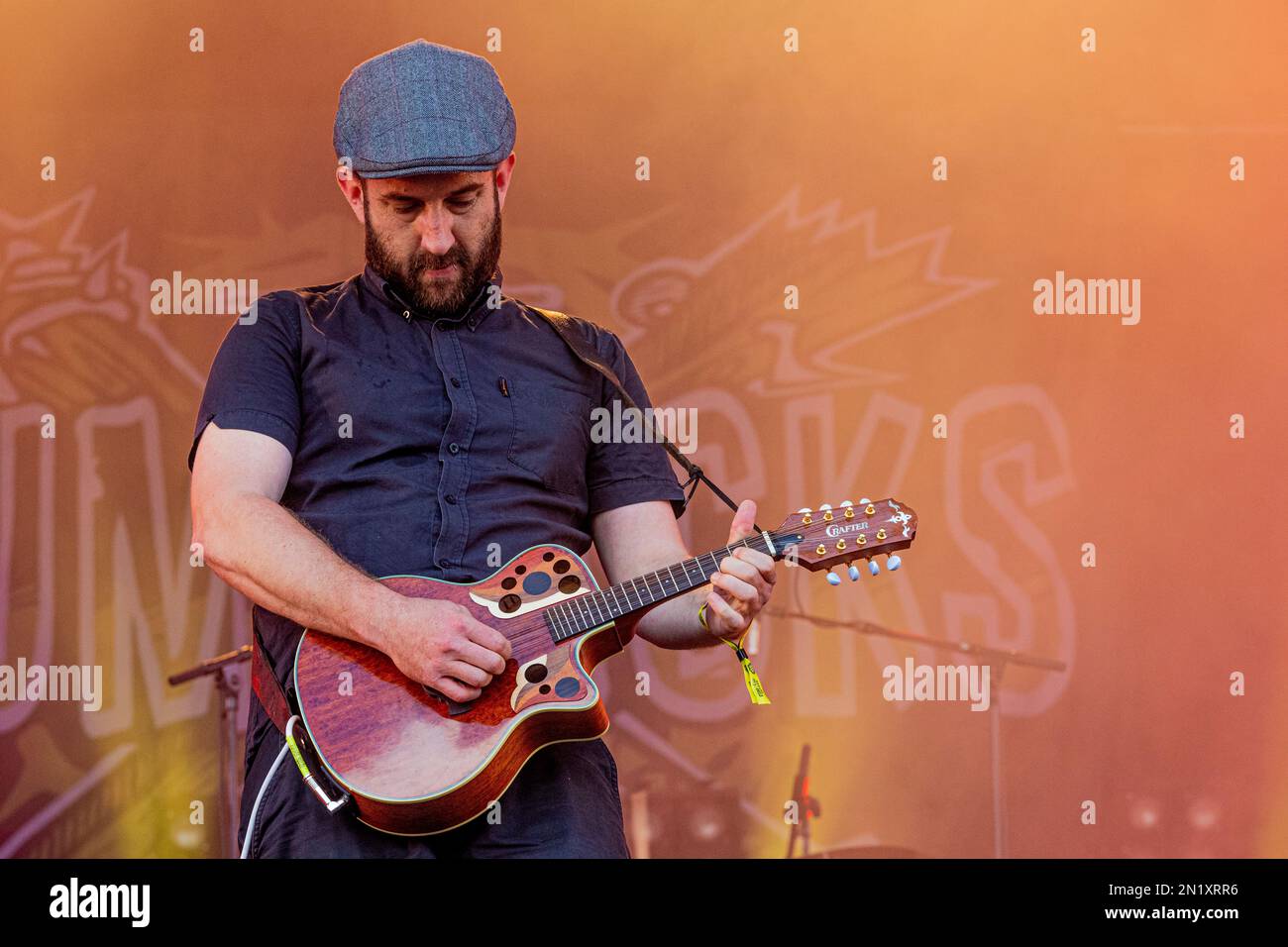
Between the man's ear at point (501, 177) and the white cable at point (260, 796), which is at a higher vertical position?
the man's ear at point (501, 177)

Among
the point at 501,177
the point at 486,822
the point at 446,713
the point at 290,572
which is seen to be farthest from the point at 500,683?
the point at 501,177

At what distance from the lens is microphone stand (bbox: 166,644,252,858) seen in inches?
167

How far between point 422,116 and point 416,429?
25.5 inches

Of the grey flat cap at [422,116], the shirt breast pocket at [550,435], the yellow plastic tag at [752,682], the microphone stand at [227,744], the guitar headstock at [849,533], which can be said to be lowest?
the microphone stand at [227,744]

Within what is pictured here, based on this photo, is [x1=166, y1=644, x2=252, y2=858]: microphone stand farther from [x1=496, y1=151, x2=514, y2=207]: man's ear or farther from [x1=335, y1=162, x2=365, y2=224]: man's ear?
[x1=496, y1=151, x2=514, y2=207]: man's ear

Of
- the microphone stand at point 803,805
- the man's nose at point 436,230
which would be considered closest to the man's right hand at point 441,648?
the man's nose at point 436,230

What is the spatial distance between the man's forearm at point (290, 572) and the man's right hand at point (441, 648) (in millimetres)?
35

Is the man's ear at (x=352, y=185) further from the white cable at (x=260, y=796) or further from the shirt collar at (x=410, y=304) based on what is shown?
the white cable at (x=260, y=796)

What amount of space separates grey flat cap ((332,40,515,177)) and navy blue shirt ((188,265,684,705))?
32 cm

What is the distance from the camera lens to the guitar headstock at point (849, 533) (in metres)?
2.53

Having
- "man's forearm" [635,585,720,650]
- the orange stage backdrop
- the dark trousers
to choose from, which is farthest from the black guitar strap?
the orange stage backdrop

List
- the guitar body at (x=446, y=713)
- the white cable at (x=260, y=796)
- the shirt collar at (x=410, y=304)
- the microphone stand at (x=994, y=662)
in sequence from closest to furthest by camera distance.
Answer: the guitar body at (x=446, y=713) → the white cable at (x=260, y=796) → the shirt collar at (x=410, y=304) → the microphone stand at (x=994, y=662)

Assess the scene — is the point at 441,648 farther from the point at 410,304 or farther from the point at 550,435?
the point at 410,304
